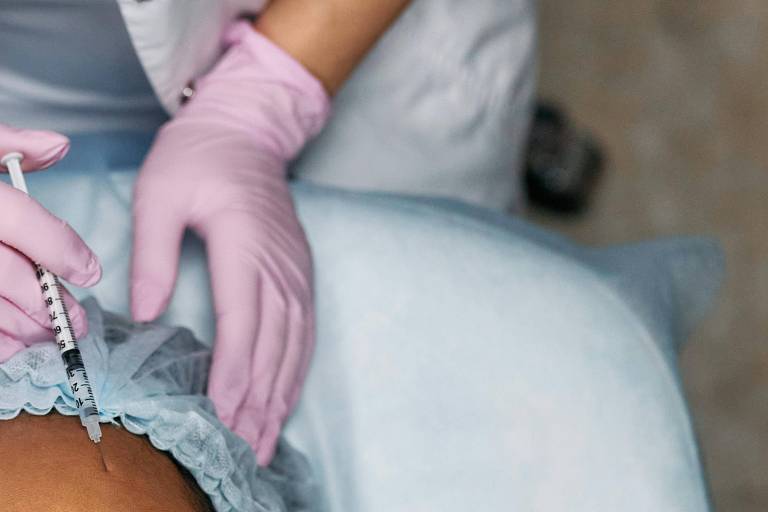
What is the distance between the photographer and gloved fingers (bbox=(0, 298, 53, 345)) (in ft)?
2.26

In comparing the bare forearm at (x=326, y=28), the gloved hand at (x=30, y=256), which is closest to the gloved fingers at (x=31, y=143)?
the gloved hand at (x=30, y=256)

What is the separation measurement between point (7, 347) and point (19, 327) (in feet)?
0.06

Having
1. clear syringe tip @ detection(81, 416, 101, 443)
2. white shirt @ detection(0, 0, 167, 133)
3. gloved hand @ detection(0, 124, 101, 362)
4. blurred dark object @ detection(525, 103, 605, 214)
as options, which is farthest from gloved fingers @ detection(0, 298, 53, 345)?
blurred dark object @ detection(525, 103, 605, 214)

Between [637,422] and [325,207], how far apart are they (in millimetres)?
360

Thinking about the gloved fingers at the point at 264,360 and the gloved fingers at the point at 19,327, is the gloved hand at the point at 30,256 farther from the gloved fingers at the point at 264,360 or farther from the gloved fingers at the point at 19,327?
the gloved fingers at the point at 264,360

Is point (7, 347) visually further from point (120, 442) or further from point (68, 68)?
point (68, 68)

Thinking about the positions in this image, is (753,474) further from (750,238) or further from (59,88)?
(59,88)

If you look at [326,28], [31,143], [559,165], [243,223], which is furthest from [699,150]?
[31,143]

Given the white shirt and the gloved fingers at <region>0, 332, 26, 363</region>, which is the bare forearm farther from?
the gloved fingers at <region>0, 332, 26, 363</region>

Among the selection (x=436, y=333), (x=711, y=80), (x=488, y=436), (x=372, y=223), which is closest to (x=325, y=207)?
(x=372, y=223)

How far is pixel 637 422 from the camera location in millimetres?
874

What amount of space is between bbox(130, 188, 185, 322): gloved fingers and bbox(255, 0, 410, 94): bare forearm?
22cm

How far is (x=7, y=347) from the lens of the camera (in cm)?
69

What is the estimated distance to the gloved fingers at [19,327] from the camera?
69 cm
